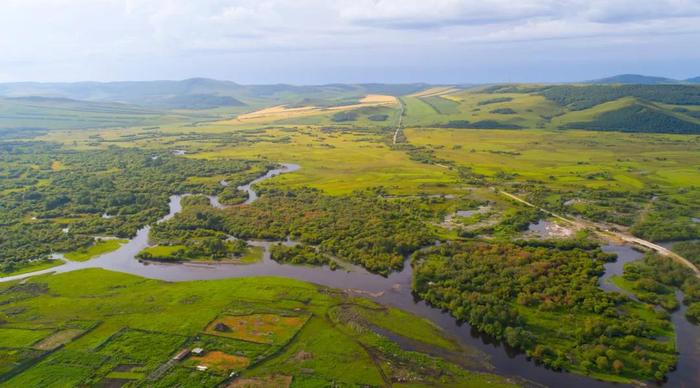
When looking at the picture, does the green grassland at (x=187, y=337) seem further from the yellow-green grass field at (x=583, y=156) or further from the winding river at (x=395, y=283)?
the yellow-green grass field at (x=583, y=156)

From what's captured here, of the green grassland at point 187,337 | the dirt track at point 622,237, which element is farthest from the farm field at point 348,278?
the dirt track at point 622,237

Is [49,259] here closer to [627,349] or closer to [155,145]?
[627,349]

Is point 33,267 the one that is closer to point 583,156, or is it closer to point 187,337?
point 187,337

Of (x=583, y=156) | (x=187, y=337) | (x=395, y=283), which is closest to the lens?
(x=187, y=337)

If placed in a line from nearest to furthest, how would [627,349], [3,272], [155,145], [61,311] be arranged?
[627,349] → [61,311] → [3,272] → [155,145]

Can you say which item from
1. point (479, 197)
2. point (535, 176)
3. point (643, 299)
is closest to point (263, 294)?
point (643, 299)

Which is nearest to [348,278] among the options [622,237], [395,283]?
[395,283]

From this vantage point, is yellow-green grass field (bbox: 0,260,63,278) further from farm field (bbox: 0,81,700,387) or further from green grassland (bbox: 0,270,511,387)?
green grassland (bbox: 0,270,511,387)

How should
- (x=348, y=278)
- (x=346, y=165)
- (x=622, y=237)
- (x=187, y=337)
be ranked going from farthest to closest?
(x=346, y=165), (x=622, y=237), (x=348, y=278), (x=187, y=337)
